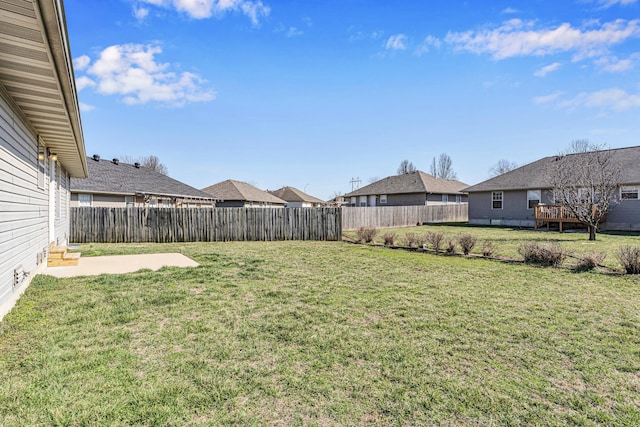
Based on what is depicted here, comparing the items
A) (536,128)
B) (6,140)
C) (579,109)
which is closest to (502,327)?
(6,140)

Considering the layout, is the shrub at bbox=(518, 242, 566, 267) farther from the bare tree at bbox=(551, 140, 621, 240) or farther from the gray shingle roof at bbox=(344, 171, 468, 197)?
the gray shingle roof at bbox=(344, 171, 468, 197)

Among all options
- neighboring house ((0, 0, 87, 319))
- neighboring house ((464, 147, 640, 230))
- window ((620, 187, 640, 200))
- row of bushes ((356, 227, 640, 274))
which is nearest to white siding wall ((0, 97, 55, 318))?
neighboring house ((0, 0, 87, 319))

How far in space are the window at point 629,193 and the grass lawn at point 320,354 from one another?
52.8 ft

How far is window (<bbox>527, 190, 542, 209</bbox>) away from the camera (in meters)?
20.7

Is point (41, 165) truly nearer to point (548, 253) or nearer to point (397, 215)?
point (548, 253)

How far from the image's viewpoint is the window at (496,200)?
75.0 ft

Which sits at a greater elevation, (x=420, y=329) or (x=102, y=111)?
(x=102, y=111)

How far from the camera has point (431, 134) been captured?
25266 millimetres

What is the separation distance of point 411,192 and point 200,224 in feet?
67.3

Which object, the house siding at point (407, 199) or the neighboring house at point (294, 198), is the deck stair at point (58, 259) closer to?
the house siding at point (407, 199)

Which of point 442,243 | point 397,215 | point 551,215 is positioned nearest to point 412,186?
point 397,215

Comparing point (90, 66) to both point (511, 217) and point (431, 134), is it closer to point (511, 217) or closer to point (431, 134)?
point (431, 134)

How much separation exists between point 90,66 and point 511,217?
79.1 ft

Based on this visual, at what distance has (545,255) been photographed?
8.02 m
